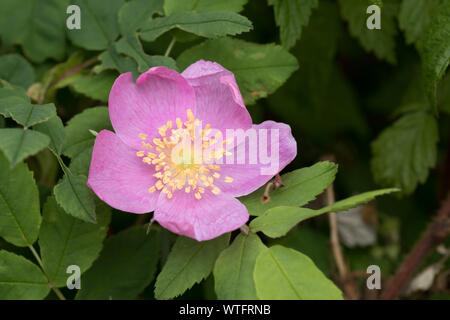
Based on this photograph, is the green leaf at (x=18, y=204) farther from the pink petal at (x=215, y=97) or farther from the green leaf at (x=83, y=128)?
the pink petal at (x=215, y=97)

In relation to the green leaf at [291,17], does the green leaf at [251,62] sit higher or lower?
lower

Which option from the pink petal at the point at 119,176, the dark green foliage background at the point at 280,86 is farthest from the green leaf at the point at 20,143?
the pink petal at the point at 119,176

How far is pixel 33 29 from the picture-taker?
1246 millimetres

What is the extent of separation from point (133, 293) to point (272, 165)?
358 millimetres

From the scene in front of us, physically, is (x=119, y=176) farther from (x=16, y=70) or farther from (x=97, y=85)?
(x=16, y=70)

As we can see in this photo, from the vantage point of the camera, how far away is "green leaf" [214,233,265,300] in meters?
0.84

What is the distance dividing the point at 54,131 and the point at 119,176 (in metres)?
0.12

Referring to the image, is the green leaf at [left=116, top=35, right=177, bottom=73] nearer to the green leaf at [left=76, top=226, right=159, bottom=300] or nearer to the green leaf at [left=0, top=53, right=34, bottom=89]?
the green leaf at [left=0, top=53, right=34, bottom=89]

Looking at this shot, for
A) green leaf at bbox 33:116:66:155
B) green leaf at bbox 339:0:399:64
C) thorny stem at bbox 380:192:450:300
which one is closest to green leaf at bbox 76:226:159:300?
green leaf at bbox 33:116:66:155

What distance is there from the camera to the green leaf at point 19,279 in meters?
0.93

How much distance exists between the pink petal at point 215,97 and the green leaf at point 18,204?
31 centimetres

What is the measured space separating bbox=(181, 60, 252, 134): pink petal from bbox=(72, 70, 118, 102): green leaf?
0.58 ft

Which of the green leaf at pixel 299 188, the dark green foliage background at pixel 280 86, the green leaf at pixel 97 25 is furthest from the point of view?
the green leaf at pixel 97 25

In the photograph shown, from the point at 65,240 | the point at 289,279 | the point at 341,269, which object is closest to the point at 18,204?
the point at 65,240
